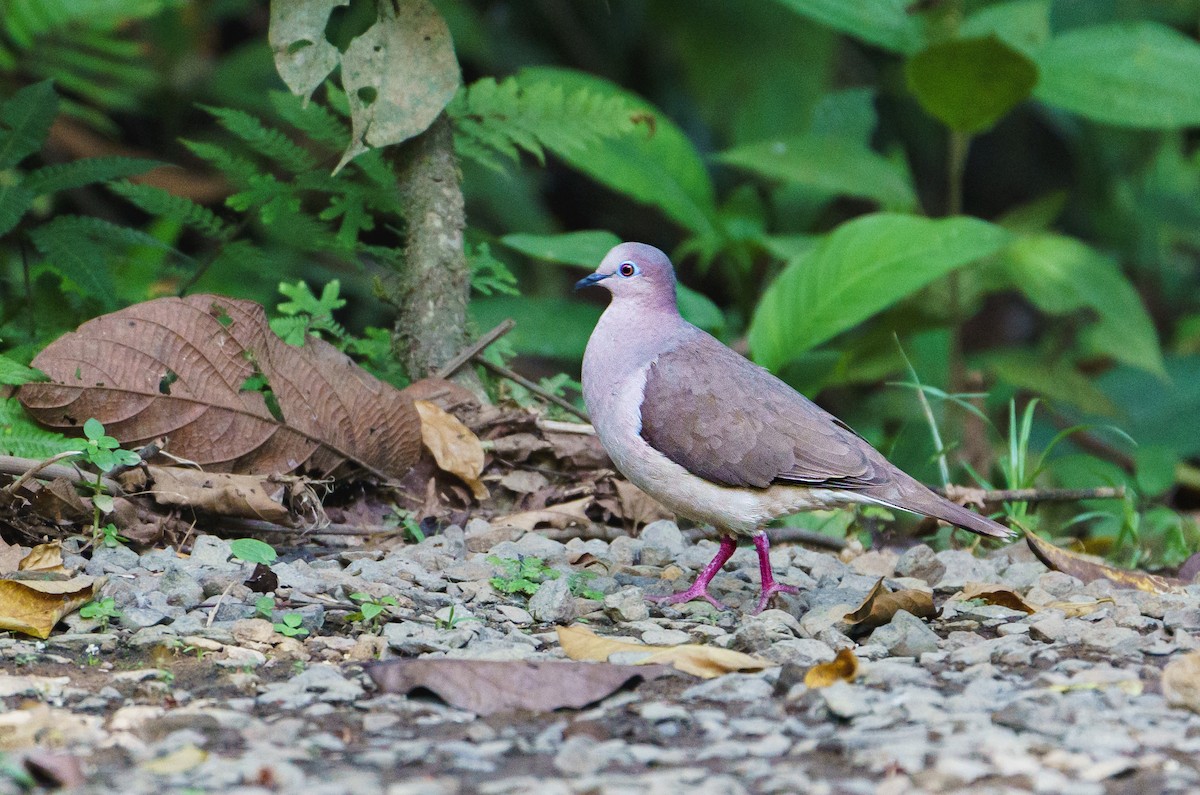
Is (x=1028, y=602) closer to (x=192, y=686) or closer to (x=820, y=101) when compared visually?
(x=192, y=686)

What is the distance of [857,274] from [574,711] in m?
3.38

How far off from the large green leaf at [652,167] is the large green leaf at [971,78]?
4.03ft

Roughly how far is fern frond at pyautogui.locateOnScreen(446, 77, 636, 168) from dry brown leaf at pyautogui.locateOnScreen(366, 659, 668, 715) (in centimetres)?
274

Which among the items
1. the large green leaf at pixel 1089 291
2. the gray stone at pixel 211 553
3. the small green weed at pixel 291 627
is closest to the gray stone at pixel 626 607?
the small green weed at pixel 291 627

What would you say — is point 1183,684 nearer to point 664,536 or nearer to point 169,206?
point 664,536

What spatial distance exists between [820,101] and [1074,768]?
5.99 metres

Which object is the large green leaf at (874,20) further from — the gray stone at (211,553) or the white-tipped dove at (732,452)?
the gray stone at (211,553)

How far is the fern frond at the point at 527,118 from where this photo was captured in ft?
17.2

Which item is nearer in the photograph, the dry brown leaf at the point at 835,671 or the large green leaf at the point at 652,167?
the dry brown leaf at the point at 835,671

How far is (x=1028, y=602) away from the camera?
398 centimetres

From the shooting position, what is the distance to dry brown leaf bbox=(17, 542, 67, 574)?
356cm

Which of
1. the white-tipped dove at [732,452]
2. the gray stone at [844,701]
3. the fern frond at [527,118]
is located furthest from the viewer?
the fern frond at [527,118]

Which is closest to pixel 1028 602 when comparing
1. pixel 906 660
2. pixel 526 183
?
pixel 906 660

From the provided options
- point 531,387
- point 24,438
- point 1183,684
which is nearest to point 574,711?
point 1183,684
